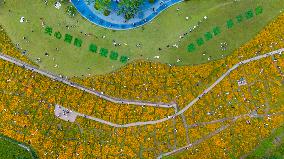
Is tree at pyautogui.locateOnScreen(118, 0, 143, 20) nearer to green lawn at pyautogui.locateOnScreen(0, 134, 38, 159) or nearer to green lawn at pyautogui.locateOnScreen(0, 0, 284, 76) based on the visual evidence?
green lawn at pyautogui.locateOnScreen(0, 0, 284, 76)

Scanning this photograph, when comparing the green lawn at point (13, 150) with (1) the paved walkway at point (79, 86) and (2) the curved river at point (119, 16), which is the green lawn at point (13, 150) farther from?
(2) the curved river at point (119, 16)

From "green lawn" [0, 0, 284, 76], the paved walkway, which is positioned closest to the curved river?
"green lawn" [0, 0, 284, 76]

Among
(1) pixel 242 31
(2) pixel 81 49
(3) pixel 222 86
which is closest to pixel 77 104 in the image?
(2) pixel 81 49

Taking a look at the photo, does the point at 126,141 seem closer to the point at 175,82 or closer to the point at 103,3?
the point at 175,82

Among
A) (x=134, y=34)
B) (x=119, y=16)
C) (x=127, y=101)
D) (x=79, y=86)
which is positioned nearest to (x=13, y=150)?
(x=79, y=86)

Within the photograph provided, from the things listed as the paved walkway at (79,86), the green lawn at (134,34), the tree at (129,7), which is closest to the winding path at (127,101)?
the paved walkway at (79,86)

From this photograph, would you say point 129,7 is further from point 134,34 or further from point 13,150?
point 13,150

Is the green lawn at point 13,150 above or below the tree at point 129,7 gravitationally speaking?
below
